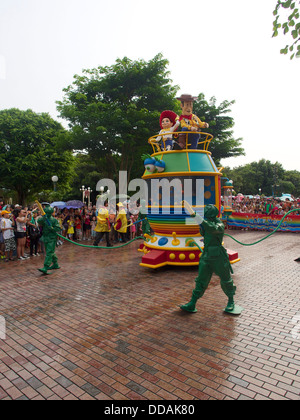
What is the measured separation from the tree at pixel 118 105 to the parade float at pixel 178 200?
9.11 metres

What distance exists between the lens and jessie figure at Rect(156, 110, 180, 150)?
8.70m

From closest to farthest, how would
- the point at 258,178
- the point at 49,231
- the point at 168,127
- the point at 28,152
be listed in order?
1. the point at 49,231
2. the point at 168,127
3. the point at 28,152
4. the point at 258,178

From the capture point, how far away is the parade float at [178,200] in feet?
25.6

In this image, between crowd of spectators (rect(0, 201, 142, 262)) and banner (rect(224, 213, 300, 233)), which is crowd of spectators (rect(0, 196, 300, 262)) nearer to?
crowd of spectators (rect(0, 201, 142, 262))

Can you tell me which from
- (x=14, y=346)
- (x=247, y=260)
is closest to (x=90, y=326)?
(x=14, y=346)

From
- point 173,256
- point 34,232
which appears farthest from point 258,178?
point 34,232

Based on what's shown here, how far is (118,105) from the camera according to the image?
17.6 metres

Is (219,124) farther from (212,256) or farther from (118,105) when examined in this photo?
(212,256)

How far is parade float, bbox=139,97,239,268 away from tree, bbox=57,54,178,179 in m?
9.11

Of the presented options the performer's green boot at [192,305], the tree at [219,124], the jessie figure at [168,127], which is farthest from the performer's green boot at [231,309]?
the tree at [219,124]

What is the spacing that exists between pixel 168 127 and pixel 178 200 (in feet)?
8.88

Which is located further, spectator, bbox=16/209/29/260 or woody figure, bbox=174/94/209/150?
spectator, bbox=16/209/29/260

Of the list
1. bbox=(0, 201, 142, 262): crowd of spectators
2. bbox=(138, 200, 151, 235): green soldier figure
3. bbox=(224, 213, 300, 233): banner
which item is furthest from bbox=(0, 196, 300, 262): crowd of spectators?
bbox=(224, 213, 300, 233): banner

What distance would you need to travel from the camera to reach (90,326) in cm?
456
